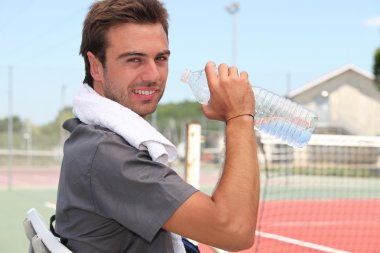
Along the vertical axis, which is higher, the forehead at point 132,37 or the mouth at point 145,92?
the forehead at point 132,37

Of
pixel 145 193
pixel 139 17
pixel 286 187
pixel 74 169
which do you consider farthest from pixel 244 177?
pixel 286 187

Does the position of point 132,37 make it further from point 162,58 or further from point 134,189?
point 134,189

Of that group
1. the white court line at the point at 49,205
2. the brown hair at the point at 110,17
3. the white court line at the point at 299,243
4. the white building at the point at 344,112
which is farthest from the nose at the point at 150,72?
the white building at the point at 344,112

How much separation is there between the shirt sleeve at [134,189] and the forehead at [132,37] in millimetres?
333

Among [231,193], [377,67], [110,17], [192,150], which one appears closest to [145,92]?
[110,17]

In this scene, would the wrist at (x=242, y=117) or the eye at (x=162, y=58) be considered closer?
the wrist at (x=242, y=117)

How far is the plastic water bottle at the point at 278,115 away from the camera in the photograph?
247 cm

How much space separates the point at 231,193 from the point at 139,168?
0.25 metres

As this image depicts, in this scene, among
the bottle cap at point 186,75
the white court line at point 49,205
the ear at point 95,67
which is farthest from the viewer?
the white court line at point 49,205

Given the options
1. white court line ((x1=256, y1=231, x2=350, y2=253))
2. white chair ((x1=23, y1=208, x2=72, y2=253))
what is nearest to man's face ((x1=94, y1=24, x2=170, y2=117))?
white chair ((x1=23, y1=208, x2=72, y2=253))

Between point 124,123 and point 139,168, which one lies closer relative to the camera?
point 139,168

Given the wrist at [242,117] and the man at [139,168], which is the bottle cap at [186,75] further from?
the wrist at [242,117]

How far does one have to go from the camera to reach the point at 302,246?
24.0ft

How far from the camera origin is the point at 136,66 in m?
1.88
